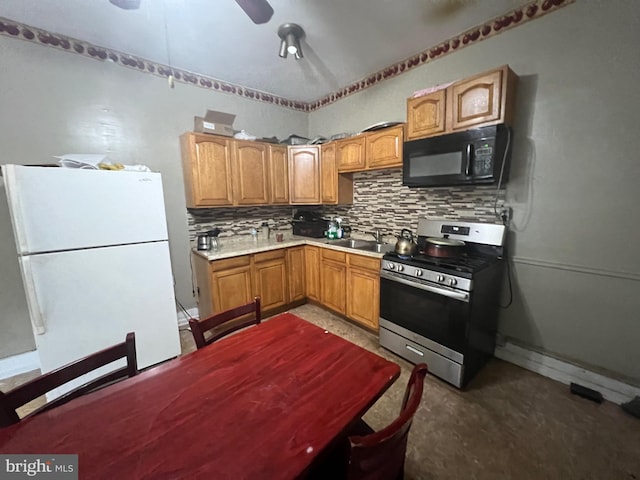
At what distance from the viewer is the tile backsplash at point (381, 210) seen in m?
2.24

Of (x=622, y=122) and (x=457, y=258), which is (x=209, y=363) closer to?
(x=457, y=258)

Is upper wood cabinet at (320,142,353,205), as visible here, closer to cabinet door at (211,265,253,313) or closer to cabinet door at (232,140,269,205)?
cabinet door at (232,140,269,205)

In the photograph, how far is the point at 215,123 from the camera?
8.73ft

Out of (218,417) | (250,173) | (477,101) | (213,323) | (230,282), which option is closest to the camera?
(218,417)

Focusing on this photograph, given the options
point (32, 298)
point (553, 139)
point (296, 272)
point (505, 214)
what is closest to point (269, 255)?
point (296, 272)

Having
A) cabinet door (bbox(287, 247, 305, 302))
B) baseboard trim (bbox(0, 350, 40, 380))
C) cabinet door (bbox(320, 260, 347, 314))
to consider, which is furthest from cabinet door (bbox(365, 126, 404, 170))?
baseboard trim (bbox(0, 350, 40, 380))

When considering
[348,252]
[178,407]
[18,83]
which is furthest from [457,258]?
[18,83]

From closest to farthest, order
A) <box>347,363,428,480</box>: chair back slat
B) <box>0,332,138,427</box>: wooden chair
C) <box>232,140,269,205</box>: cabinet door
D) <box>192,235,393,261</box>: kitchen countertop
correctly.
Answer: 1. <box>347,363,428,480</box>: chair back slat
2. <box>0,332,138,427</box>: wooden chair
3. <box>192,235,393,261</box>: kitchen countertop
4. <box>232,140,269,205</box>: cabinet door

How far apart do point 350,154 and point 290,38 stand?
1.20 m

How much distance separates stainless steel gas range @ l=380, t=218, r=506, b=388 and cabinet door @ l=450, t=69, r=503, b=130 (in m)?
0.80

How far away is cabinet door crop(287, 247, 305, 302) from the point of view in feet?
10.1

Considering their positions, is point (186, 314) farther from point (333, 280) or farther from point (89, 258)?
point (333, 280)

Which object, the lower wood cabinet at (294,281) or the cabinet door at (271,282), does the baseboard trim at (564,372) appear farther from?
the cabinet door at (271,282)

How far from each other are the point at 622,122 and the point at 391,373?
2109 mm
